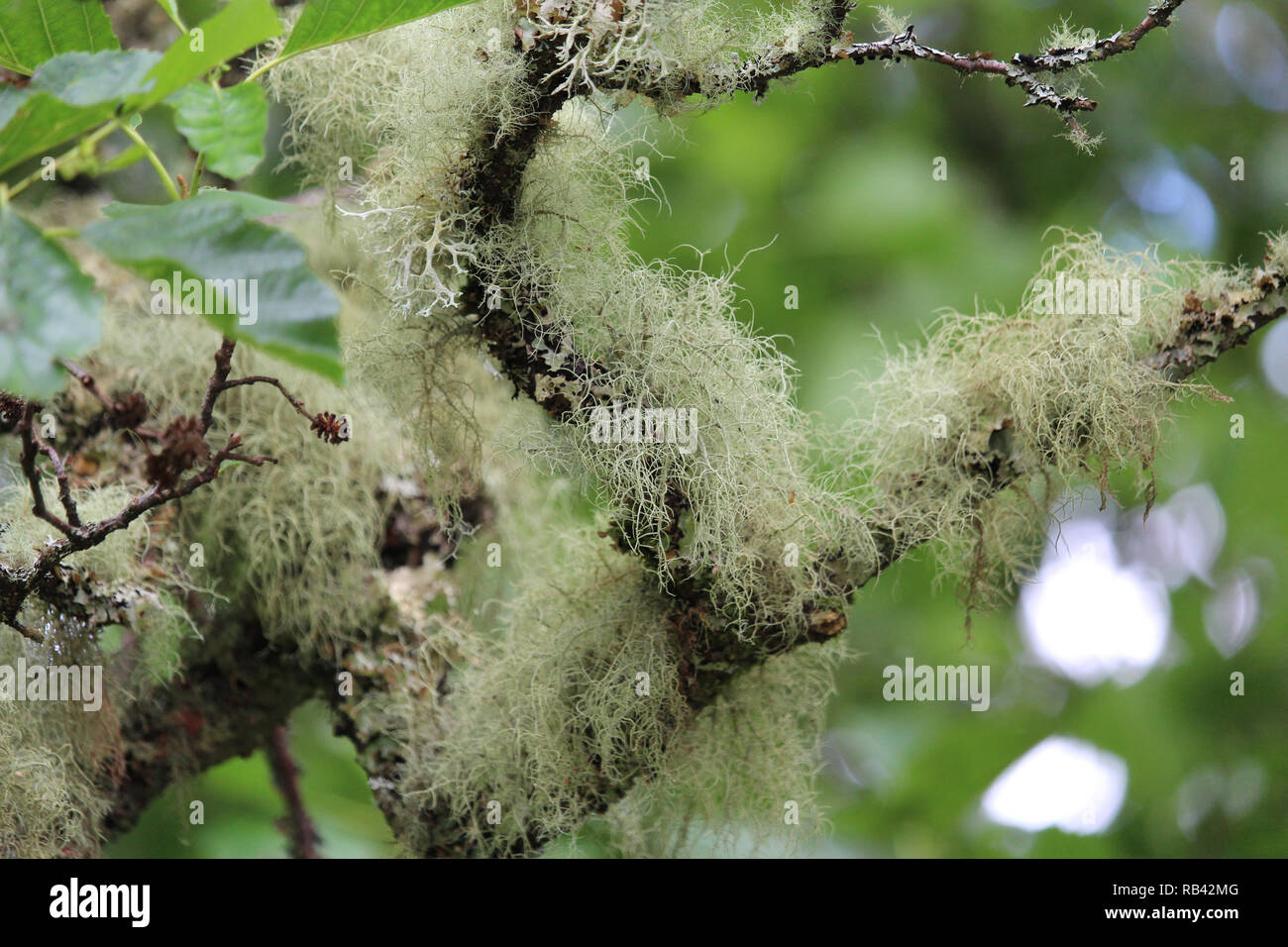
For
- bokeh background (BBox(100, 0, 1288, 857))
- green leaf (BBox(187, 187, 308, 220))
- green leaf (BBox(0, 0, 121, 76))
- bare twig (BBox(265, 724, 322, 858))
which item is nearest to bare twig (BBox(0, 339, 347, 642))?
green leaf (BBox(187, 187, 308, 220))

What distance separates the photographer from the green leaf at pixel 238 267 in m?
0.49

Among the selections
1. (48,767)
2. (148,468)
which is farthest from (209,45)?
(48,767)

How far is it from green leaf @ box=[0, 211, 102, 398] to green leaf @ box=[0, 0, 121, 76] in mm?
232

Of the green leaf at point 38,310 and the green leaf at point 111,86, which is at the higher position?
the green leaf at point 111,86

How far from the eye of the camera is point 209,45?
530mm

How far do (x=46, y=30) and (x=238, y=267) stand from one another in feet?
0.94

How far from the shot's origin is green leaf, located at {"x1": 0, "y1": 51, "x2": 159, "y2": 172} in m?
0.51

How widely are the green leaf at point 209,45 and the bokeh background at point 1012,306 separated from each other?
4.69 feet

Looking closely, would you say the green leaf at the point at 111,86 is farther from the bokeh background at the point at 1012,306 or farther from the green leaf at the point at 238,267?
the bokeh background at the point at 1012,306

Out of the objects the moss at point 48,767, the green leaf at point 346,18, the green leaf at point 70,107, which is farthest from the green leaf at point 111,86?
the moss at point 48,767

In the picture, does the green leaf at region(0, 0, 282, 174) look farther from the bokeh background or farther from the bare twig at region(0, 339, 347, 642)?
the bokeh background
